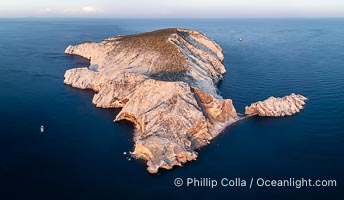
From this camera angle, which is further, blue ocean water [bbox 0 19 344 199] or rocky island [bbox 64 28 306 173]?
rocky island [bbox 64 28 306 173]

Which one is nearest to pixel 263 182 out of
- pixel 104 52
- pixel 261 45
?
pixel 104 52

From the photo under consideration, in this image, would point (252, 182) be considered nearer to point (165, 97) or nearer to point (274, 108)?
point (165, 97)

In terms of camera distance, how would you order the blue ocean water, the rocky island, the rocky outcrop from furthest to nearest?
1. the rocky outcrop
2. the rocky island
3. the blue ocean water

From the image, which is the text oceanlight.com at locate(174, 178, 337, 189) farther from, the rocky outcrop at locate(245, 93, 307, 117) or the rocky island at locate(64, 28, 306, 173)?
the rocky outcrop at locate(245, 93, 307, 117)

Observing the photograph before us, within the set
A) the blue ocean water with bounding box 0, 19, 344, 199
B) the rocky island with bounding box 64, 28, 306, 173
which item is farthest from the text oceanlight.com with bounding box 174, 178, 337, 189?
the rocky island with bounding box 64, 28, 306, 173

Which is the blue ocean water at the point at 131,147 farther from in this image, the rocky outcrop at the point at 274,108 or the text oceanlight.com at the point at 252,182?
the rocky outcrop at the point at 274,108

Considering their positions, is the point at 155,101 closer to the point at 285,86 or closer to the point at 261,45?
the point at 285,86
